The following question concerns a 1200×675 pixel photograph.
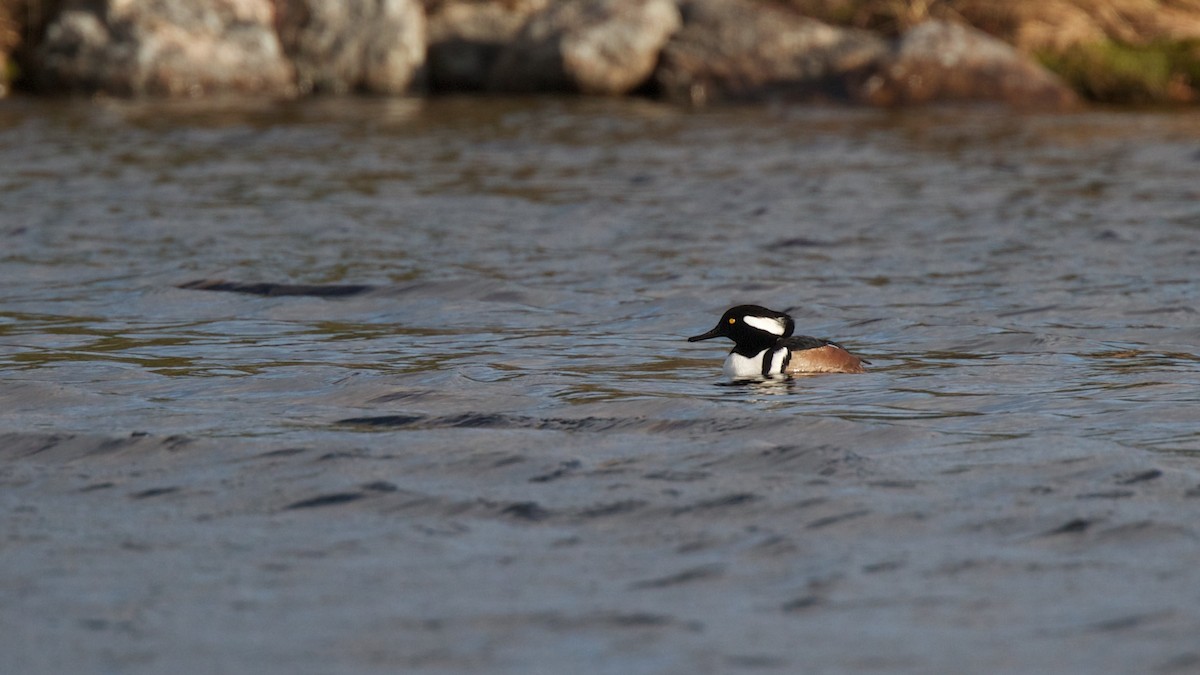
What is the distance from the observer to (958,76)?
26625 millimetres

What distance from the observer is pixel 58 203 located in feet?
52.4

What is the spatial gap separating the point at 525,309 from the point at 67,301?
3107 mm

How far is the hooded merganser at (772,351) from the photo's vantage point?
884 cm

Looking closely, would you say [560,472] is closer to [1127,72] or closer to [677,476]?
[677,476]

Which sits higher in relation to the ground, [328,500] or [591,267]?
[328,500]

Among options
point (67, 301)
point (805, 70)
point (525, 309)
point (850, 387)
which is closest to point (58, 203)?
point (67, 301)

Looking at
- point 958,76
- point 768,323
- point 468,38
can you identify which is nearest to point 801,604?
point 768,323

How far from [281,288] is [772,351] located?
444 centimetres

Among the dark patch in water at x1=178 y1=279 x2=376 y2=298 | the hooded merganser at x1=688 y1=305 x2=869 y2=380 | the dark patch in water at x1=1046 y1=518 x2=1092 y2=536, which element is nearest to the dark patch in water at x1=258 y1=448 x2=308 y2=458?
the hooded merganser at x1=688 y1=305 x2=869 y2=380

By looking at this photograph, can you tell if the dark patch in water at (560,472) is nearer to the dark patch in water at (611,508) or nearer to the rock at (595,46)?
the dark patch in water at (611,508)

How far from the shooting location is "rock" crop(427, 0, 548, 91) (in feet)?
96.2

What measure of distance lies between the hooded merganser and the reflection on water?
0.67 feet

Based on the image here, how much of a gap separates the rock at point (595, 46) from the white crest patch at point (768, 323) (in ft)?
62.6

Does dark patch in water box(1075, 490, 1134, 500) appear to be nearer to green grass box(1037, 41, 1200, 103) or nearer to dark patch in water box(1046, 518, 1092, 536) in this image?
dark patch in water box(1046, 518, 1092, 536)
